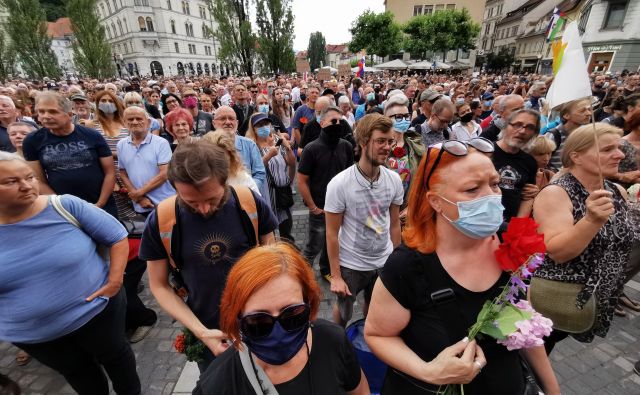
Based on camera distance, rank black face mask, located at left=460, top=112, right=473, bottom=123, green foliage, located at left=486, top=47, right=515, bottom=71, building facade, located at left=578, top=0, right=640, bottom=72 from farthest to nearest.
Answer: green foliage, located at left=486, top=47, right=515, bottom=71, building facade, located at left=578, top=0, right=640, bottom=72, black face mask, located at left=460, top=112, right=473, bottom=123

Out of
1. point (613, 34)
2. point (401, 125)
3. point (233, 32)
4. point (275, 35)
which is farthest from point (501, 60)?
point (401, 125)

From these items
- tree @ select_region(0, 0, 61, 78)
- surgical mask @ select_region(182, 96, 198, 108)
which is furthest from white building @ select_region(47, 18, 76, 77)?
surgical mask @ select_region(182, 96, 198, 108)

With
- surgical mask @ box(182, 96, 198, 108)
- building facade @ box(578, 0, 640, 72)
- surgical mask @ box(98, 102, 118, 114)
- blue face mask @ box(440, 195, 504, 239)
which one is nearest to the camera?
blue face mask @ box(440, 195, 504, 239)

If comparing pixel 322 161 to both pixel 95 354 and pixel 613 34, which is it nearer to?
pixel 95 354

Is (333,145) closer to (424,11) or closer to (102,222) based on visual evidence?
(102,222)

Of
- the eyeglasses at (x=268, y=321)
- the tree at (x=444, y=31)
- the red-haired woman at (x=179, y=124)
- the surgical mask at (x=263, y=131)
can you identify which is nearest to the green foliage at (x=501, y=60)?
the tree at (x=444, y=31)

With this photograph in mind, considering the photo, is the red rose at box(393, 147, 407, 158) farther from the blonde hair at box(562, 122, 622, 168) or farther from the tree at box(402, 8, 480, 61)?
the tree at box(402, 8, 480, 61)

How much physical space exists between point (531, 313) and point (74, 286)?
276cm

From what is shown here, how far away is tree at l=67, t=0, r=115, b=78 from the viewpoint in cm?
2411

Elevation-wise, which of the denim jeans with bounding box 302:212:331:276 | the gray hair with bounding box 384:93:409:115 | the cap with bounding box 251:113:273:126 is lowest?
the denim jeans with bounding box 302:212:331:276

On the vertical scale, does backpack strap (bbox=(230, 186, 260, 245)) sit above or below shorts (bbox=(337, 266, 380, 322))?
above

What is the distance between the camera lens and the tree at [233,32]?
2569 cm

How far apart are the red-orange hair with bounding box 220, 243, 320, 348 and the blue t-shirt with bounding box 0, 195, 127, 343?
143 centimetres

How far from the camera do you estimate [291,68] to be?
31703mm
